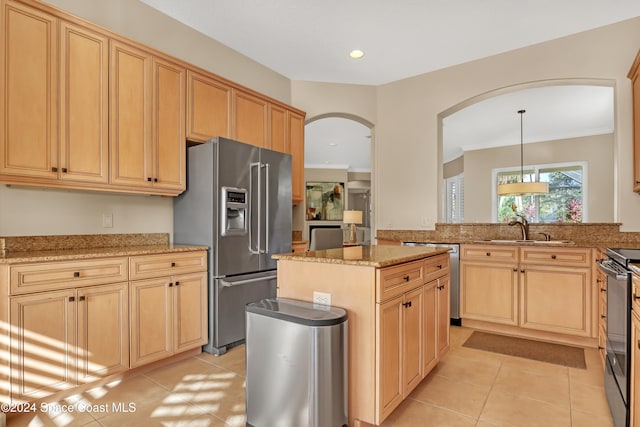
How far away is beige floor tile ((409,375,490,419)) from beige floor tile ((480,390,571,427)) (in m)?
0.06

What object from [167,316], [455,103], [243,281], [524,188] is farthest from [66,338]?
[524,188]

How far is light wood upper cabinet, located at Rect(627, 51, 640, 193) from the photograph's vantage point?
3.03 metres

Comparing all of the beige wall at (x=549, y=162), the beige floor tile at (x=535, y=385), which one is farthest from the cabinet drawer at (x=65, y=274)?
the beige wall at (x=549, y=162)

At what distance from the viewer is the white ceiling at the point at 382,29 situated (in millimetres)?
3000

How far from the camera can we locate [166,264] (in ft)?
8.65

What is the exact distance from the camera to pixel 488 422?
1954 mm

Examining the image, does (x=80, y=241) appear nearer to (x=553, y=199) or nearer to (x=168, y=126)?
(x=168, y=126)

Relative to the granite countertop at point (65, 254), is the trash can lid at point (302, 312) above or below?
below

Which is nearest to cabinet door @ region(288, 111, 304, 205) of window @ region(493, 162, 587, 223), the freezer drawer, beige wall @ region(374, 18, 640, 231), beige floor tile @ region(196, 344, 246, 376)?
→ beige wall @ region(374, 18, 640, 231)

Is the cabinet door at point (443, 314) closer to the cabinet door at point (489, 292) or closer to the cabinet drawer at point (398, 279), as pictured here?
the cabinet drawer at point (398, 279)

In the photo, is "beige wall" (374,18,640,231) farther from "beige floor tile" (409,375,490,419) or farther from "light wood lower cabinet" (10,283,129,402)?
"light wood lower cabinet" (10,283,129,402)

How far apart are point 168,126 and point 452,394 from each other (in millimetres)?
2897

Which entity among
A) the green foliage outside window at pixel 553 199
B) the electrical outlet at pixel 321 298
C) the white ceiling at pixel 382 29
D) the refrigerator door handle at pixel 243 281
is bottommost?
the refrigerator door handle at pixel 243 281

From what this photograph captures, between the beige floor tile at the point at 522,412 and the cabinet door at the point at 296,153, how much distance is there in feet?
9.21
